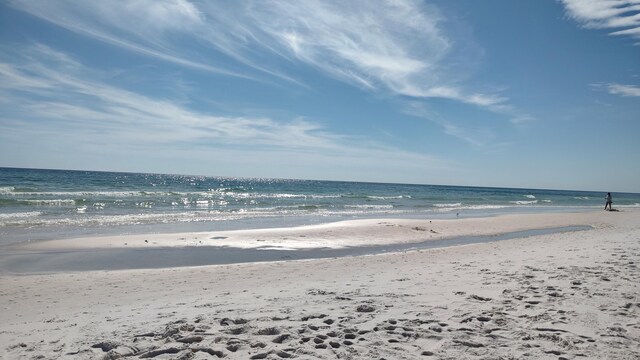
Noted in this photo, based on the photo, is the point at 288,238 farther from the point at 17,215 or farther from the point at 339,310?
the point at 17,215

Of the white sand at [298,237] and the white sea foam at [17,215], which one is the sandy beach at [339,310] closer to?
the white sand at [298,237]

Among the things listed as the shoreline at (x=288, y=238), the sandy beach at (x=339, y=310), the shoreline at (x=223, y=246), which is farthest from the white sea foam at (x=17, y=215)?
the sandy beach at (x=339, y=310)

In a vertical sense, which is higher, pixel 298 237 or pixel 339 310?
pixel 339 310

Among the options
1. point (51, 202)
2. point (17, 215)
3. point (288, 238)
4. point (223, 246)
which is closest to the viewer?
point (223, 246)

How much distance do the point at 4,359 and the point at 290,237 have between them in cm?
1086

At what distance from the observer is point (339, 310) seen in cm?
561

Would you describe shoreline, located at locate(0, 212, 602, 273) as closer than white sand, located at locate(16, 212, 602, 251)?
Yes

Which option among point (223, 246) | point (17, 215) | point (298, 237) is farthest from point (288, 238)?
point (17, 215)

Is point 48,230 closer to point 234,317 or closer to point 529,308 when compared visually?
point 234,317

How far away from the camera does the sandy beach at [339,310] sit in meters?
4.28

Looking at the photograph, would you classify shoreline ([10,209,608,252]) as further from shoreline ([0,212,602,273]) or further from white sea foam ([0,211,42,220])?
white sea foam ([0,211,42,220])

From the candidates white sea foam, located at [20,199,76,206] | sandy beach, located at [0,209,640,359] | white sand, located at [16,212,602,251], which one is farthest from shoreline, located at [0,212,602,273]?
white sea foam, located at [20,199,76,206]

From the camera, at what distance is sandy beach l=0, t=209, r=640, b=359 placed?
428 centimetres

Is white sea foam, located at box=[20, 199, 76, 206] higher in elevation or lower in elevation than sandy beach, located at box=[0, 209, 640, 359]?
lower
